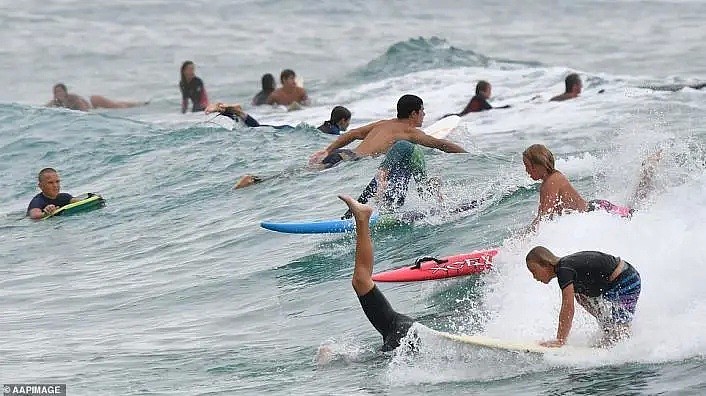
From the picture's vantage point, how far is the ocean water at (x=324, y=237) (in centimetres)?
936

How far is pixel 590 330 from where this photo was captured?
9.19 metres

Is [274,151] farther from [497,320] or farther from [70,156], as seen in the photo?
[497,320]

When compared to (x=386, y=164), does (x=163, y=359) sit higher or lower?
lower

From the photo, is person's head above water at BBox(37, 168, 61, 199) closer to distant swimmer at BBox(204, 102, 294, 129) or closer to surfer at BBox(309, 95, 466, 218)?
distant swimmer at BBox(204, 102, 294, 129)

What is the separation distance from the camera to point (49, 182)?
1733 cm

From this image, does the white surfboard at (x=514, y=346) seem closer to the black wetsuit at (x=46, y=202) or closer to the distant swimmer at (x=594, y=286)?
the distant swimmer at (x=594, y=286)

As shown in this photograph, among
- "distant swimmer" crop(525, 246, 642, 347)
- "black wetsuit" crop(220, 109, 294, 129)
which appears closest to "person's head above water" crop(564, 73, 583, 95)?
"black wetsuit" crop(220, 109, 294, 129)

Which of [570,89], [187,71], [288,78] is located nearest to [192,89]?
[187,71]

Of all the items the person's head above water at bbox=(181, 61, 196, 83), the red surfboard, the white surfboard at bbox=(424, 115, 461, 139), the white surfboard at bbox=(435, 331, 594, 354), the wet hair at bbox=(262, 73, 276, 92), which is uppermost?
the person's head above water at bbox=(181, 61, 196, 83)

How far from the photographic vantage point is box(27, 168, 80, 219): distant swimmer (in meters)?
17.3

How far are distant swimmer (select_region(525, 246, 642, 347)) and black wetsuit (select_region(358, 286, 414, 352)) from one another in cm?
118

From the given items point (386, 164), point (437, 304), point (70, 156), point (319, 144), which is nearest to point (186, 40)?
point (70, 156)

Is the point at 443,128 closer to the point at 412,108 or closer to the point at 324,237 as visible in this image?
the point at 412,108

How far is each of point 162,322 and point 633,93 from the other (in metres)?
14.7
